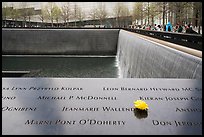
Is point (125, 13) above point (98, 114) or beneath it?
above

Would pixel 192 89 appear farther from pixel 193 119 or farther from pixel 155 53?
pixel 155 53

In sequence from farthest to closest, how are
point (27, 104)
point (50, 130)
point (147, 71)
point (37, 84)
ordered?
point (147, 71), point (37, 84), point (27, 104), point (50, 130)

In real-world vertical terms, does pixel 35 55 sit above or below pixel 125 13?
below

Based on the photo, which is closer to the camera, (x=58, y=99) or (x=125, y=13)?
(x=58, y=99)

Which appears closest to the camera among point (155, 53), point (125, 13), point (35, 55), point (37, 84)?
point (37, 84)

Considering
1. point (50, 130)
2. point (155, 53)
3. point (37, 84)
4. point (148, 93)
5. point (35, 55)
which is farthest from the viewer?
point (35, 55)

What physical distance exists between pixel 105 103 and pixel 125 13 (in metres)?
45.2

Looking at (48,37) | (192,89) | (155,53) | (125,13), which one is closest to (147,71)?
(155,53)

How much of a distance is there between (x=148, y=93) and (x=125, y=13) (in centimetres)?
4496

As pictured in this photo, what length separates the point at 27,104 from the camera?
1812 millimetres

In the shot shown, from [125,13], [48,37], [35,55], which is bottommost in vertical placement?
[35,55]

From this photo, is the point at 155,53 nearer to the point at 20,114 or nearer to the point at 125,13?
the point at 20,114

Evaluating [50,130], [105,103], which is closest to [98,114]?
[105,103]

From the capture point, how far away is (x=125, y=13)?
45781 millimetres
